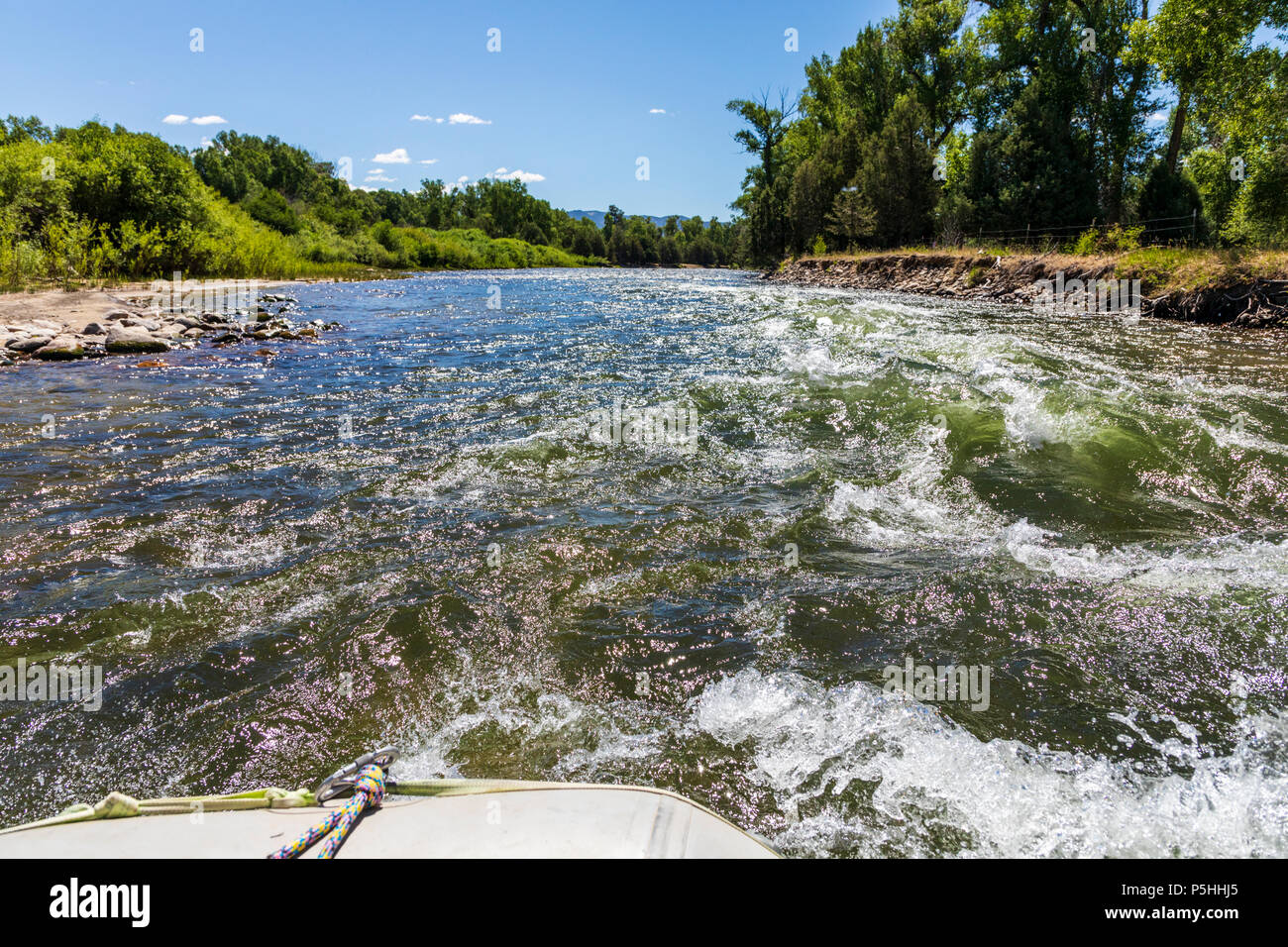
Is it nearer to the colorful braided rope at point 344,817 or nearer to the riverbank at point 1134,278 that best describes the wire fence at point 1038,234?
the riverbank at point 1134,278

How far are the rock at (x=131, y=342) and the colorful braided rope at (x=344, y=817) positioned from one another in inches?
597

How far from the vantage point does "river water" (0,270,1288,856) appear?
96.9 inches

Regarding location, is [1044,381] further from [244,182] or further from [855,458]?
[244,182]

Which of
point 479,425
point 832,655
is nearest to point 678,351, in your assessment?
point 479,425

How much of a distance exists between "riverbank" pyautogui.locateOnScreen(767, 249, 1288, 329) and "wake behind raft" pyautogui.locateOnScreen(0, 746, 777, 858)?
1879 centimetres

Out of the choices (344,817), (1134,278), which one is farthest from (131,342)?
(1134,278)

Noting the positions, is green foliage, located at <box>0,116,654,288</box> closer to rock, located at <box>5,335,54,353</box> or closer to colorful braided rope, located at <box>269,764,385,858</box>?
rock, located at <box>5,335,54,353</box>

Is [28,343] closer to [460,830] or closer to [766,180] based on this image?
[460,830]

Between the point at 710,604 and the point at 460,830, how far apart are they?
2459 mm

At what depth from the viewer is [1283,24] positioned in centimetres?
1855

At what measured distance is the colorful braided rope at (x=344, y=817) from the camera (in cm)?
133

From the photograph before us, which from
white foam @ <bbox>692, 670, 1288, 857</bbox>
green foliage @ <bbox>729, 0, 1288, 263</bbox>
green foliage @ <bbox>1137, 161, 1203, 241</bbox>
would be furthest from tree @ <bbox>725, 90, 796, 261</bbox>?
white foam @ <bbox>692, 670, 1288, 857</bbox>

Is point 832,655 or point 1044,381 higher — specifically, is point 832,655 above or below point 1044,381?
below

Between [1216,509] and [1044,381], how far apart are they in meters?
3.89
